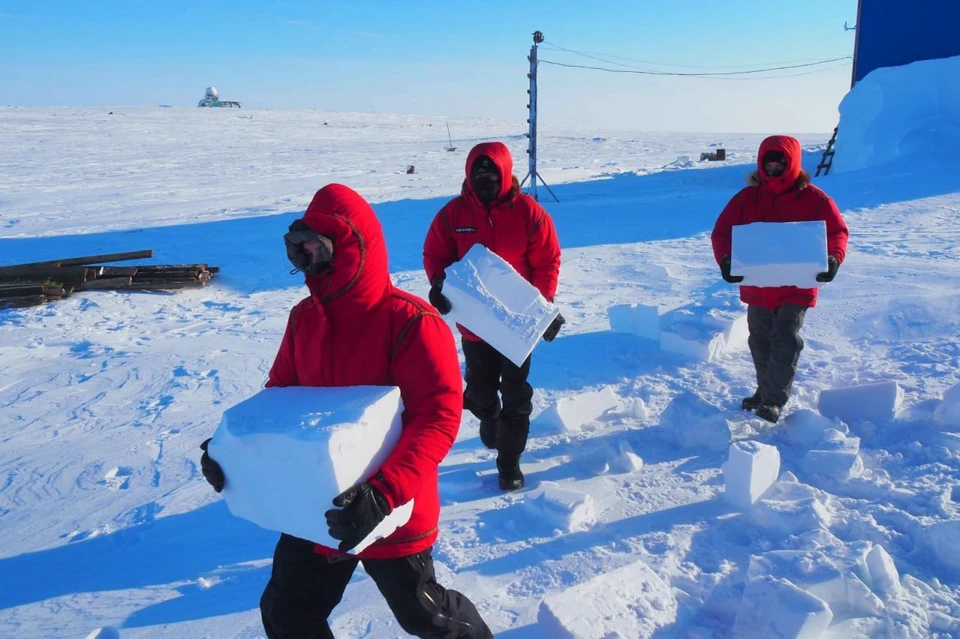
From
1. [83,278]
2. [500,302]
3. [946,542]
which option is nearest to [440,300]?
[500,302]

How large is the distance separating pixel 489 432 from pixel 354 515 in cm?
229

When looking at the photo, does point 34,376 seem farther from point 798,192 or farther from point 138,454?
point 798,192

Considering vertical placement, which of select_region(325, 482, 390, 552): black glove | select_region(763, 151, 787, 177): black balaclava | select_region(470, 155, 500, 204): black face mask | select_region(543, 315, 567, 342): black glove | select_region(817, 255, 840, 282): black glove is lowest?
select_region(325, 482, 390, 552): black glove

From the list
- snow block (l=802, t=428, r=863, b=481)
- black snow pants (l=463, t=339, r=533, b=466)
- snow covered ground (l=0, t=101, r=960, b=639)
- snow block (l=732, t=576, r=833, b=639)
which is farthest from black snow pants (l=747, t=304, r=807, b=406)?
snow block (l=732, t=576, r=833, b=639)

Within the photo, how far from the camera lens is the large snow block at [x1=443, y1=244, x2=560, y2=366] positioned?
320cm

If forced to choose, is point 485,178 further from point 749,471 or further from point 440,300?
point 749,471

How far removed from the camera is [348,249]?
77.1 inches

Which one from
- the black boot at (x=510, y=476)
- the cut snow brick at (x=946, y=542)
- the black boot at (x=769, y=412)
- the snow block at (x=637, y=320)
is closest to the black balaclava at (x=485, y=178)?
the black boot at (x=510, y=476)

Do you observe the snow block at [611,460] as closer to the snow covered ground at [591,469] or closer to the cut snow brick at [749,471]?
the snow covered ground at [591,469]

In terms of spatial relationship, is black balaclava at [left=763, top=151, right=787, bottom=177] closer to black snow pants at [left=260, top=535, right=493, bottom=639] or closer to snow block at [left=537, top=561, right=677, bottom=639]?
snow block at [left=537, top=561, right=677, bottom=639]

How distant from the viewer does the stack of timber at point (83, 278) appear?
7332mm

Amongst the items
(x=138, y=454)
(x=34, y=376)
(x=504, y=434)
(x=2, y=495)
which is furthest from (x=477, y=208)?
(x=34, y=376)

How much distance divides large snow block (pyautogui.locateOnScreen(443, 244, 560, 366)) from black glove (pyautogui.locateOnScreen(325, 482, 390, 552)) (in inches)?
61.0

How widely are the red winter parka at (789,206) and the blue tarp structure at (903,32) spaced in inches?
577
